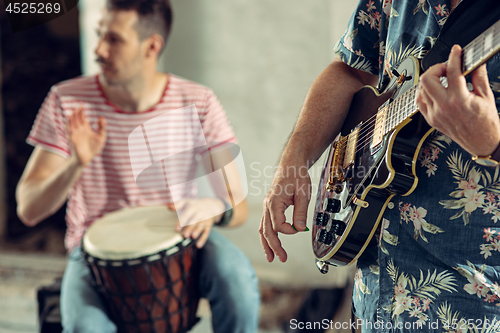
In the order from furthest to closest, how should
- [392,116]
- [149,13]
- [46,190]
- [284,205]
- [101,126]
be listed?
[149,13], [101,126], [46,190], [284,205], [392,116]

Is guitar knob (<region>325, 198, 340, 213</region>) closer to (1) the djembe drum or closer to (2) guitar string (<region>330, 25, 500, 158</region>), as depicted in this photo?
(2) guitar string (<region>330, 25, 500, 158</region>)

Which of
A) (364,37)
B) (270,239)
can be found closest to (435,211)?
(270,239)

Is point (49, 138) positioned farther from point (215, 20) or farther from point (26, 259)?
point (26, 259)

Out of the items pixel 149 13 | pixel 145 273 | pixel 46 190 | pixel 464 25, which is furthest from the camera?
pixel 149 13

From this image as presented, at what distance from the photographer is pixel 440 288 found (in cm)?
76

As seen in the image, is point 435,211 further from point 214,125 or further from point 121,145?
point 121,145

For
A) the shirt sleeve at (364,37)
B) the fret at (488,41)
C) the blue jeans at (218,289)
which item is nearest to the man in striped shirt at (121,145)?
the blue jeans at (218,289)

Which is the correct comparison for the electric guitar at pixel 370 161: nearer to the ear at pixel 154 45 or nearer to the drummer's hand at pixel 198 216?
the drummer's hand at pixel 198 216

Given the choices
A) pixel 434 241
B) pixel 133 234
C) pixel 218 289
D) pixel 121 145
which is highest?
pixel 434 241

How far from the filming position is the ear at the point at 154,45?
2094mm

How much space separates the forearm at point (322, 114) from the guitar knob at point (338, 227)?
16cm

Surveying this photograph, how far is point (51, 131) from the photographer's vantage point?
1883 mm

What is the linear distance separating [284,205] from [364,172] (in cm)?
20

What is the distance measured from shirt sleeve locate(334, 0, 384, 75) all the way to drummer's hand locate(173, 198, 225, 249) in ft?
3.01
